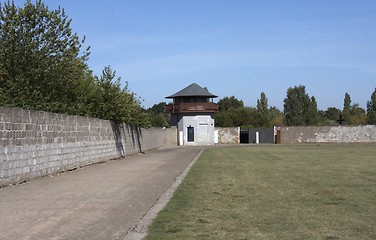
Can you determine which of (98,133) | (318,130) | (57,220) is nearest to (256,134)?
(318,130)

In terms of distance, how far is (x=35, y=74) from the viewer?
2495cm

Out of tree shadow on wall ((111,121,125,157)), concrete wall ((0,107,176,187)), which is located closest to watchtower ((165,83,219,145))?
tree shadow on wall ((111,121,125,157))

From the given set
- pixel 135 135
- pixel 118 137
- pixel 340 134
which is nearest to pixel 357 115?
pixel 340 134

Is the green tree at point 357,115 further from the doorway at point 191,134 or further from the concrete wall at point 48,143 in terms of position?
the concrete wall at point 48,143

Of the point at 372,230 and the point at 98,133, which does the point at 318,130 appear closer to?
the point at 98,133

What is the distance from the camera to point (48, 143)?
61.2ft

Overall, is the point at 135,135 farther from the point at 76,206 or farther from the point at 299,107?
the point at 299,107

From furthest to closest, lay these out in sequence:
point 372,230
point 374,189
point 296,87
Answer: point 296,87 → point 374,189 → point 372,230

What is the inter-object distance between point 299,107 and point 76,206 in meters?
95.7

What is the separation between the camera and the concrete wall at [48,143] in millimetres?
14867

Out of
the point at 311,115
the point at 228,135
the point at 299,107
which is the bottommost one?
the point at 228,135

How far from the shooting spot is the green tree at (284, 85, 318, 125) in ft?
334

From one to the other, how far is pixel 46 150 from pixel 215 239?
12.3 m

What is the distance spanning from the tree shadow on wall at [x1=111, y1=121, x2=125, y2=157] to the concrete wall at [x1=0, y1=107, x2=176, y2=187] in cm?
6
